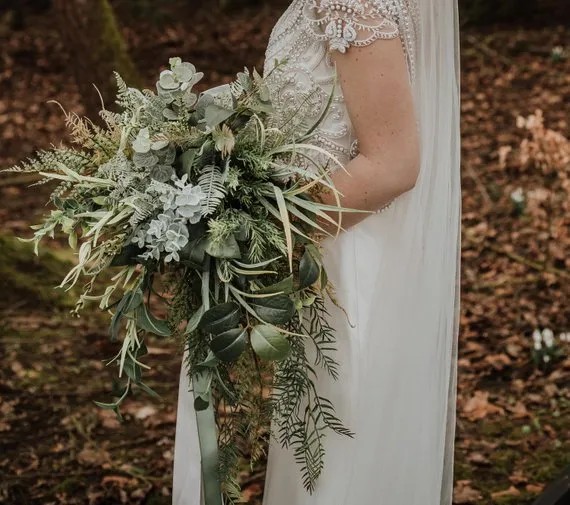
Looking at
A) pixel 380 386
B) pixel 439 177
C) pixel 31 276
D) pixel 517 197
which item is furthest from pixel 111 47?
pixel 380 386

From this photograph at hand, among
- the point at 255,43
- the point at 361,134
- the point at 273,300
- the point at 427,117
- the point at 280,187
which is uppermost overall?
the point at 255,43

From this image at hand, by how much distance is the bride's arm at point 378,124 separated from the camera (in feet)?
7.34

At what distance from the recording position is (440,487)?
113 inches

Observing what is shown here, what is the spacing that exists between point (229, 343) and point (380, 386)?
71 cm

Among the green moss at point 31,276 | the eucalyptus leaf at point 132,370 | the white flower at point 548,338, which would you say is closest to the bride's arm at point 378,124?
the eucalyptus leaf at point 132,370

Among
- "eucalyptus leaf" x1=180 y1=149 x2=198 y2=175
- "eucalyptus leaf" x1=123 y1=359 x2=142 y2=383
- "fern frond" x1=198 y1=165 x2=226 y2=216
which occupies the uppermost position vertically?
"eucalyptus leaf" x1=180 y1=149 x2=198 y2=175

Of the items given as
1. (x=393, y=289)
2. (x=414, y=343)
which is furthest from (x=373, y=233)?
(x=414, y=343)

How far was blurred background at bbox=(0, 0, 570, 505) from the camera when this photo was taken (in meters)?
4.37

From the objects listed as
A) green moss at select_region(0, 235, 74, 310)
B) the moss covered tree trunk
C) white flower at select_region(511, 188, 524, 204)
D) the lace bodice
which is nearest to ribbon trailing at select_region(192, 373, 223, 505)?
the lace bodice

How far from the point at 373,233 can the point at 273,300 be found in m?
0.61

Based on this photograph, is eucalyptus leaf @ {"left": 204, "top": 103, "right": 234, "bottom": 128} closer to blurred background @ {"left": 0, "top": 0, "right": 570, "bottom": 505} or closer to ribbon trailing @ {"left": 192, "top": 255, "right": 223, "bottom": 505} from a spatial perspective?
ribbon trailing @ {"left": 192, "top": 255, "right": 223, "bottom": 505}

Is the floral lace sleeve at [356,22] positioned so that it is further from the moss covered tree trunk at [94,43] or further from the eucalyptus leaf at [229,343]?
the moss covered tree trunk at [94,43]

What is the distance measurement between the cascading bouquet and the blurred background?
1967mm

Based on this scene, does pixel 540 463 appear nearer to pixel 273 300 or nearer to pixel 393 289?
pixel 393 289
